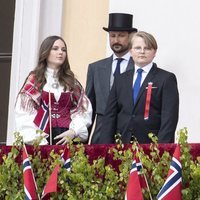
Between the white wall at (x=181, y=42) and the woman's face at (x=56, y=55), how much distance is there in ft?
5.11

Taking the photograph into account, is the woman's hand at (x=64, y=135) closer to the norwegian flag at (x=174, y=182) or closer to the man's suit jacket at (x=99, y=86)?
the man's suit jacket at (x=99, y=86)

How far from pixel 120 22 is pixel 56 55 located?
105 cm

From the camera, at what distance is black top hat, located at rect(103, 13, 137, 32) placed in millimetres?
9562

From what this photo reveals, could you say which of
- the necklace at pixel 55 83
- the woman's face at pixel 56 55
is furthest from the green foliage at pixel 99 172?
the woman's face at pixel 56 55

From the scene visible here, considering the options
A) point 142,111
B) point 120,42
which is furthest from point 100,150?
point 120,42

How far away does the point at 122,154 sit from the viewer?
7.55 metres

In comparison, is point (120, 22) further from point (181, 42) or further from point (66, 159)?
point (66, 159)

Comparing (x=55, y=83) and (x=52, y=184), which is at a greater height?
(x=55, y=83)

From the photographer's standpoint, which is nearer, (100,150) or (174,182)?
(174,182)

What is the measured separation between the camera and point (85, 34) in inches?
439

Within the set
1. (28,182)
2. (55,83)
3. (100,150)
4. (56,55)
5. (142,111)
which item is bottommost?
(28,182)

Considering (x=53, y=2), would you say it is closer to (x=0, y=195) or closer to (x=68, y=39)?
(x=68, y=39)

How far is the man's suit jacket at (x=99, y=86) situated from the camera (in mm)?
9438

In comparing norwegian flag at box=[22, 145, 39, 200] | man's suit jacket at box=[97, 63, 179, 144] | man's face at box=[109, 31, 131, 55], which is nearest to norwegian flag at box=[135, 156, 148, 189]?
norwegian flag at box=[22, 145, 39, 200]
